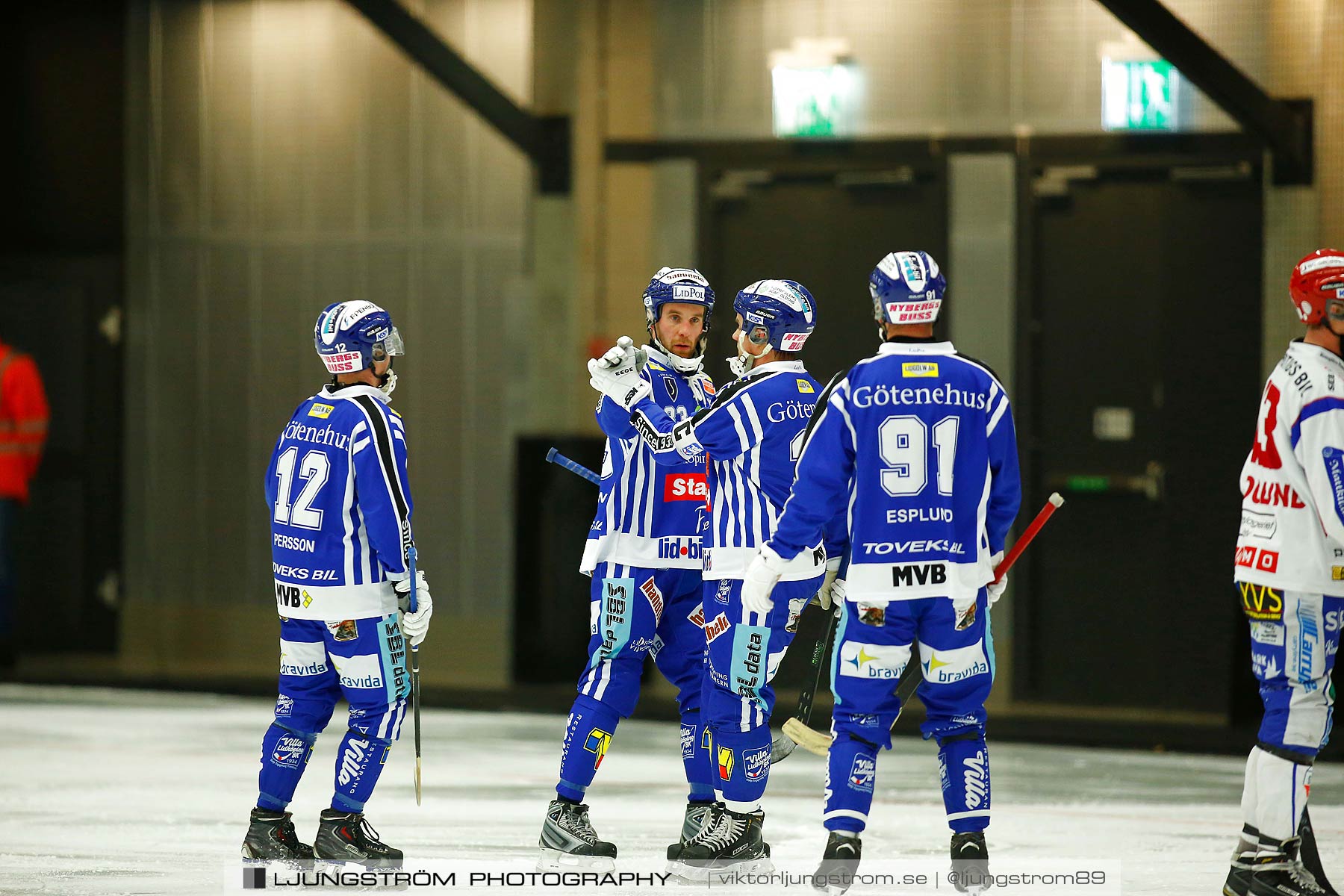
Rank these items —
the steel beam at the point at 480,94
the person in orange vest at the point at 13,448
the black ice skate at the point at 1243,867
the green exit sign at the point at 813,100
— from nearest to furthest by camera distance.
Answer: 1. the black ice skate at the point at 1243,867
2. the steel beam at the point at 480,94
3. the green exit sign at the point at 813,100
4. the person in orange vest at the point at 13,448

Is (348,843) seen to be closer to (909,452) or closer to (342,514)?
(342,514)

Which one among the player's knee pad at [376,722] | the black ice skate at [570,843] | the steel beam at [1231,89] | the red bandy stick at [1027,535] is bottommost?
the black ice skate at [570,843]

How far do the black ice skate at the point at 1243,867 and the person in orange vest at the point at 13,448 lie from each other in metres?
8.02

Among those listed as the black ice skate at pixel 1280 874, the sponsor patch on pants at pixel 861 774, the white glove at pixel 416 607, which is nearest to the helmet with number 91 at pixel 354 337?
the white glove at pixel 416 607

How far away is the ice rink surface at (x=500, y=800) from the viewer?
20.3 feet

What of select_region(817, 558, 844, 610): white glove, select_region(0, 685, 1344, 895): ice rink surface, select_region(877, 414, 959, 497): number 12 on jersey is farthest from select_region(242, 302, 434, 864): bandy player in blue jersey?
select_region(877, 414, 959, 497): number 12 on jersey

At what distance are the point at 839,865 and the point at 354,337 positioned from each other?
7.19 ft

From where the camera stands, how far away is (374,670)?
562 centimetres

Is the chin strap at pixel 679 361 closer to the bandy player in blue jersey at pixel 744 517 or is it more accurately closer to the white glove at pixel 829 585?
the bandy player in blue jersey at pixel 744 517

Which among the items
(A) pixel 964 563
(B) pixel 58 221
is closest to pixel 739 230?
(B) pixel 58 221

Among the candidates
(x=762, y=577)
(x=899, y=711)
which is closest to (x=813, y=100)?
(x=762, y=577)

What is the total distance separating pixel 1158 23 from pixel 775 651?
4.87m

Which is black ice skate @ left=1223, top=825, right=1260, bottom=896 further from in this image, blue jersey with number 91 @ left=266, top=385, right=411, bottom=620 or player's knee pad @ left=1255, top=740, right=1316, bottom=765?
blue jersey with number 91 @ left=266, top=385, right=411, bottom=620

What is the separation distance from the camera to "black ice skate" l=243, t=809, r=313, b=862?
5.75 meters
